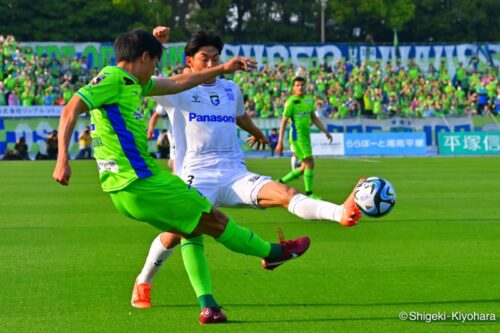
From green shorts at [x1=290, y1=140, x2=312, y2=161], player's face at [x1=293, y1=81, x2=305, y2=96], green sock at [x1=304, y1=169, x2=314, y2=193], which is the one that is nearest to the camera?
green sock at [x1=304, y1=169, x2=314, y2=193]

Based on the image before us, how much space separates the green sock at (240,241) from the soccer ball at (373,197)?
818mm

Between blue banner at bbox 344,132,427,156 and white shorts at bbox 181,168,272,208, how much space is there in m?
32.3

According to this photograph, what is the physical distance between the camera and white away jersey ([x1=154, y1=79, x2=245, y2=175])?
8.44m

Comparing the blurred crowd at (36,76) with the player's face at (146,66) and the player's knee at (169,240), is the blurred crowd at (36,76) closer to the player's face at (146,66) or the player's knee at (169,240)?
the player's knee at (169,240)

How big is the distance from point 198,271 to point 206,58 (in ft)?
6.42

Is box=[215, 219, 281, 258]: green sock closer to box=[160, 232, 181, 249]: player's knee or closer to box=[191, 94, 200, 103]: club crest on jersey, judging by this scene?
box=[160, 232, 181, 249]: player's knee

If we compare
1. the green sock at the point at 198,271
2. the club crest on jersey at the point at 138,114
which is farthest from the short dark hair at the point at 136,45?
the green sock at the point at 198,271

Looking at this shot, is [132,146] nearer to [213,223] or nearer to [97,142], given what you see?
[97,142]

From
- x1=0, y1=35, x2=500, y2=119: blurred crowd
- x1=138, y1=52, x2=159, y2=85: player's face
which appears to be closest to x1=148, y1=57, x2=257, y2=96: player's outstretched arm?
x1=138, y1=52, x2=159, y2=85: player's face

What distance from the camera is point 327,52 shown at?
54.0 m

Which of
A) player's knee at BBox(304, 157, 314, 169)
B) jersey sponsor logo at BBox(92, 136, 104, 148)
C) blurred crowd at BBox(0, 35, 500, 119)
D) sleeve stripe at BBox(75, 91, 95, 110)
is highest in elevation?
sleeve stripe at BBox(75, 91, 95, 110)

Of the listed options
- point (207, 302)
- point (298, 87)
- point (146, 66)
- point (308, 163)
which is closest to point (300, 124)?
point (298, 87)

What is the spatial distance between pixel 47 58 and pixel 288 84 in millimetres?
12371

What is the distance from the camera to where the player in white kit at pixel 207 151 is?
26.4 ft
